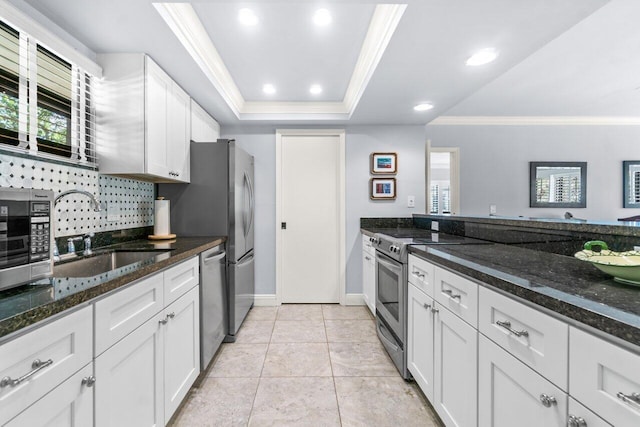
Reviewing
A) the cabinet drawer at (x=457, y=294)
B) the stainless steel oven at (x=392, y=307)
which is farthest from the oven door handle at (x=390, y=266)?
the cabinet drawer at (x=457, y=294)

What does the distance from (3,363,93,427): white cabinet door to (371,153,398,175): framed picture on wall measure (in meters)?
3.09

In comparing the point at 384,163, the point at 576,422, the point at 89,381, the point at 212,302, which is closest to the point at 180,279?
the point at 212,302

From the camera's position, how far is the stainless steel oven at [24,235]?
828 mm

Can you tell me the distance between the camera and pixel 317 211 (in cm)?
349

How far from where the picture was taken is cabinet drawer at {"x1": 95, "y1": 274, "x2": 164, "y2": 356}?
0.96 meters

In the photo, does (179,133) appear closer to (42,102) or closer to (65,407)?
(42,102)

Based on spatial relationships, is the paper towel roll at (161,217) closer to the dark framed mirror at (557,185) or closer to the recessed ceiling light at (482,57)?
the recessed ceiling light at (482,57)

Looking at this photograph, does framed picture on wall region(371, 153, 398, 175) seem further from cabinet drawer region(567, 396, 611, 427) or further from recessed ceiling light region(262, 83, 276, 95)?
cabinet drawer region(567, 396, 611, 427)

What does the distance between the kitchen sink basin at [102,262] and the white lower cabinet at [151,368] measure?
0.99 feet

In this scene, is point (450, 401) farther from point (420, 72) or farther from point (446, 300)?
point (420, 72)

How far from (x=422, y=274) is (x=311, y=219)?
78.7 inches

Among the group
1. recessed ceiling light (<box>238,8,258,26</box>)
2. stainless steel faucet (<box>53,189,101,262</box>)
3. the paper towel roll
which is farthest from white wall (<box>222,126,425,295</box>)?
stainless steel faucet (<box>53,189,101,262</box>)

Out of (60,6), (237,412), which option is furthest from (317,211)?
(60,6)

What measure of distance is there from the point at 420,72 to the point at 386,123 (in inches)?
51.7
